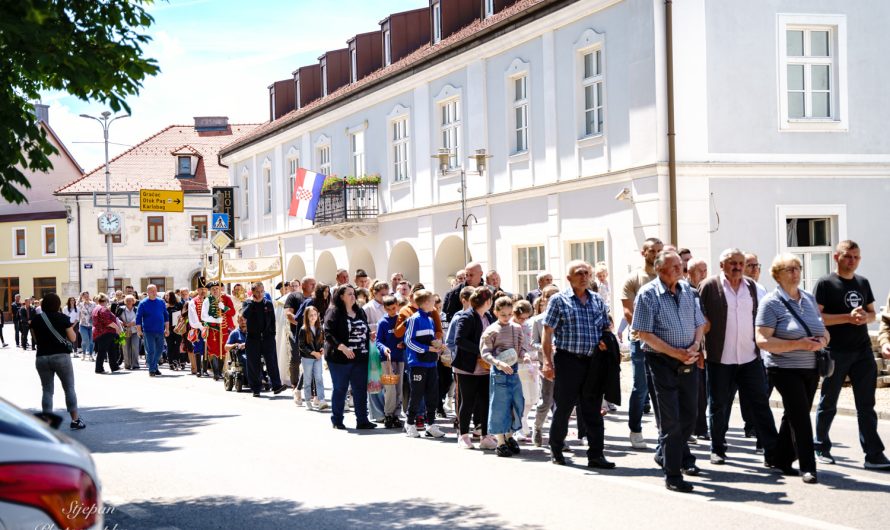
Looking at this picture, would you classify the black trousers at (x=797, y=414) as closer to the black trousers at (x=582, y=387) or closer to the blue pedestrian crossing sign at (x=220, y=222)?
the black trousers at (x=582, y=387)

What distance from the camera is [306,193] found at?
35094 millimetres

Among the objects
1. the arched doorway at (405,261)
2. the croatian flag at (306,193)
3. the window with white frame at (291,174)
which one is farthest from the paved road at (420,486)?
the window with white frame at (291,174)

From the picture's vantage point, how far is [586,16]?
23.1 meters

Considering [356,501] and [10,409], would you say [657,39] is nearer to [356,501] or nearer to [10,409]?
[356,501]

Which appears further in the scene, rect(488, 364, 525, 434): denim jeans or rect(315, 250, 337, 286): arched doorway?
rect(315, 250, 337, 286): arched doorway

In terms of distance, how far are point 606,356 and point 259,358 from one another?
31.3 ft

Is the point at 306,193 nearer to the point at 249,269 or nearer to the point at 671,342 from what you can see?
the point at 249,269

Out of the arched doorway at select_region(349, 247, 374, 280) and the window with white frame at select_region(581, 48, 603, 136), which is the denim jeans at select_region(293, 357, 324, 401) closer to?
the window with white frame at select_region(581, 48, 603, 136)

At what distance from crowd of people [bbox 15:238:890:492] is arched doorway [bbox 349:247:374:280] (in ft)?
60.1

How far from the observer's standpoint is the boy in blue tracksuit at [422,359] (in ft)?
42.3

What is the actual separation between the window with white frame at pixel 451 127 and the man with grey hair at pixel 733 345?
63.2 feet

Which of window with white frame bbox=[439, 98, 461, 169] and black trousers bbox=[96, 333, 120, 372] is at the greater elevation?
window with white frame bbox=[439, 98, 461, 169]

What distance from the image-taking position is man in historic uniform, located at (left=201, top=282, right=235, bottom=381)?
22.0 meters

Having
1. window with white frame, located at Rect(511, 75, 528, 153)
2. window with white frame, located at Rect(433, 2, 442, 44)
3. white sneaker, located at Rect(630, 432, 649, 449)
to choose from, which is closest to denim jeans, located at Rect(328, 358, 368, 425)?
white sneaker, located at Rect(630, 432, 649, 449)
